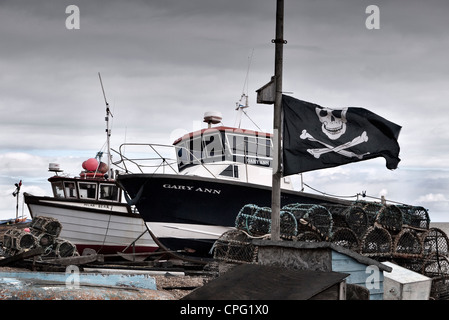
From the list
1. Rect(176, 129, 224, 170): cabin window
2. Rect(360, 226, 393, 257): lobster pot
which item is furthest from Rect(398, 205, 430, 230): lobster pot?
Rect(176, 129, 224, 170): cabin window

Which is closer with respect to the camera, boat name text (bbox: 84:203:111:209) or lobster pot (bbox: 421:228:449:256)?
lobster pot (bbox: 421:228:449:256)

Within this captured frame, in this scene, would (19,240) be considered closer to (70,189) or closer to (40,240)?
(40,240)

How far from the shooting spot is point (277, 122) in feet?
25.3

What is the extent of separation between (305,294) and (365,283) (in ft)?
7.69

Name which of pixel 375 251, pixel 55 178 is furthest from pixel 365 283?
pixel 55 178

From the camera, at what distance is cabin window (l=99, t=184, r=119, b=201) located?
22.1 m

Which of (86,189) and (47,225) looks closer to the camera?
(47,225)

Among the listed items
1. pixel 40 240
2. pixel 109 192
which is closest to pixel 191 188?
pixel 40 240

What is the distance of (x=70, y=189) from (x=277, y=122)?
16.3 m

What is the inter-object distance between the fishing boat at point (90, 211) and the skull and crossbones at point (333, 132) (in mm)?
13682

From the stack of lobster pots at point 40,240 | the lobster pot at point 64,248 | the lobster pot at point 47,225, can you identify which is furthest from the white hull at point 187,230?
the lobster pot at point 47,225

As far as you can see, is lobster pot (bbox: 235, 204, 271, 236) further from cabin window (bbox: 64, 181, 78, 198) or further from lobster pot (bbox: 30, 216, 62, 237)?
cabin window (bbox: 64, 181, 78, 198)

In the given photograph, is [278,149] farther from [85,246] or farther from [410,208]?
[85,246]

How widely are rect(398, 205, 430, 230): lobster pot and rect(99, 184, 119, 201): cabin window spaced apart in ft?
46.4
